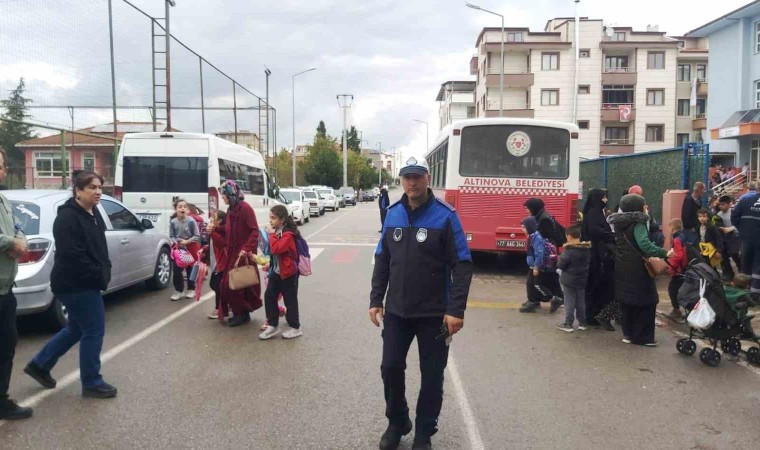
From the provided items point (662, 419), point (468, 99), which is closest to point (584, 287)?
point (662, 419)

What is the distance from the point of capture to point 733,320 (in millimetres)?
6004

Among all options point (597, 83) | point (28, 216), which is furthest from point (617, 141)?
point (28, 216)

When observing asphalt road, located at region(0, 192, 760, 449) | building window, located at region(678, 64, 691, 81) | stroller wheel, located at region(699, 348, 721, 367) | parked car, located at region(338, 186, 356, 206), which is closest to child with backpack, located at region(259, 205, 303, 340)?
asphalt road, located at region(0, 192, 760, 449)

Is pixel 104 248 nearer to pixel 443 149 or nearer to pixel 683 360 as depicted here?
pixel 683 360

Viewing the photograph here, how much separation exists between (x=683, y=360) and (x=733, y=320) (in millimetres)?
626

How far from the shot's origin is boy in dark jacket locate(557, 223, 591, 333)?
7.28 meters

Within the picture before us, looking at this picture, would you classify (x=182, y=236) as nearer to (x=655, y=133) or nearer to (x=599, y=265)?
(x=599, y=265)

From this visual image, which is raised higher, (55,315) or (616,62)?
(616,62)

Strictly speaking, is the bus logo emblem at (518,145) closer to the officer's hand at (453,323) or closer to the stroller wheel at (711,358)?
the stroller wheel at (711,358)

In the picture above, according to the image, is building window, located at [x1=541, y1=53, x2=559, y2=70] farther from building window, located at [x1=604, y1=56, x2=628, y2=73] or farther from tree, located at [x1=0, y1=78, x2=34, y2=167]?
tree, located at [x1=0, y1=78, x2=34, y2=167]

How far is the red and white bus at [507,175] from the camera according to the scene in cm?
1160

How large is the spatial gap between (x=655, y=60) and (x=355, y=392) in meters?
54.8

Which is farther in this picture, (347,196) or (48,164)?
(347,196)

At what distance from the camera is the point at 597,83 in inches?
2076
